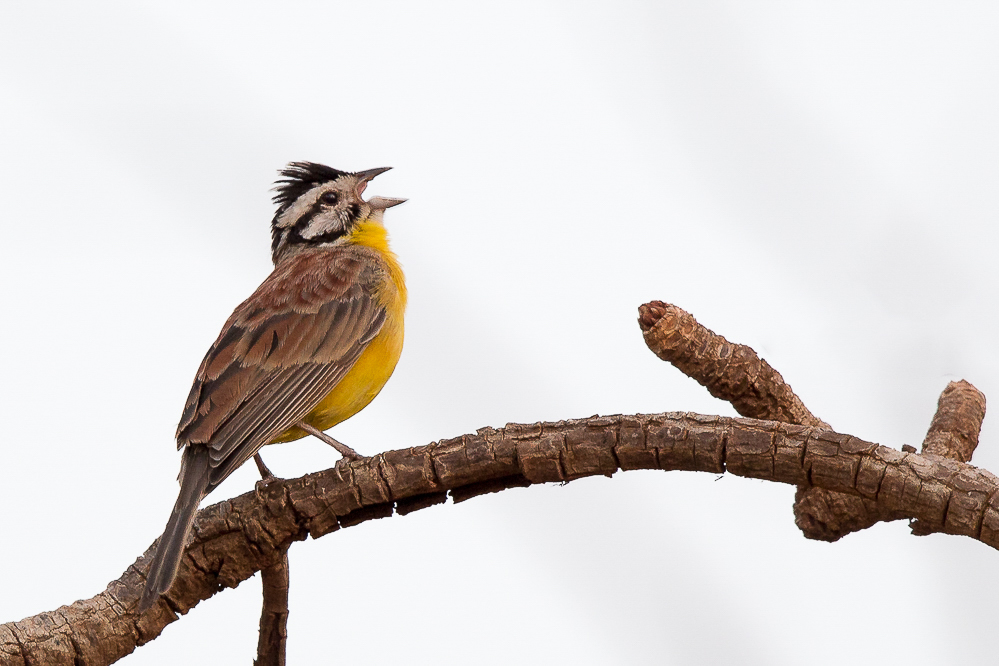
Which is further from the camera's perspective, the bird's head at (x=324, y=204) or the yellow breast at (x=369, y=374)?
the bird's head at (x=324, y=204)

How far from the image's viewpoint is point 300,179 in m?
6.69

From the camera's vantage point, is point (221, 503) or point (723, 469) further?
point (221, 503)

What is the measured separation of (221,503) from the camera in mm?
4531

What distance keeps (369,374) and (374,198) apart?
159cm

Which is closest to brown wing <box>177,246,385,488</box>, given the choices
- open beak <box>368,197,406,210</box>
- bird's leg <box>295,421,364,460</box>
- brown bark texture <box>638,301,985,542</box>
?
bird's leg <box>295,421,364,460</box>

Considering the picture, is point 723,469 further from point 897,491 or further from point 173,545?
point 173,545

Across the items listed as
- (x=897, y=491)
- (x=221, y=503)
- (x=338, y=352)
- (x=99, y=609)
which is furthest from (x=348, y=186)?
(x=897, y=491)

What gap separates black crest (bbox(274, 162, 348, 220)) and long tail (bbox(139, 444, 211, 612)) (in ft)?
8.02

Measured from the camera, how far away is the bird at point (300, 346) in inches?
184

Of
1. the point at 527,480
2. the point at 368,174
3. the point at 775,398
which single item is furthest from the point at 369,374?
the point at 775,398

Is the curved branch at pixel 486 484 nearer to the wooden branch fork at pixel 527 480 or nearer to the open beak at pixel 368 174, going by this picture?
the wooden branch fork at pixel 527 480

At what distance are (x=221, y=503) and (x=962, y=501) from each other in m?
2.99

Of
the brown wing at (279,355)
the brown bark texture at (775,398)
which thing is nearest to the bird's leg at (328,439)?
the brown wing at (279,355)

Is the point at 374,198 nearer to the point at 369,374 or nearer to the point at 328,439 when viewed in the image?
the point at 369,374
